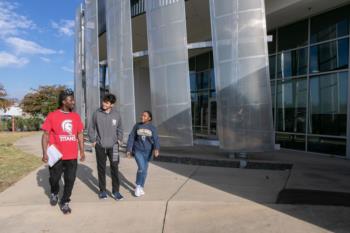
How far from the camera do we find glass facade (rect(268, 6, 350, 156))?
12492mm

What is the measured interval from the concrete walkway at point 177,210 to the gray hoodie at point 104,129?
968 mm

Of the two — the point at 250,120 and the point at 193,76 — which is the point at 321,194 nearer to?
the point at 250,120

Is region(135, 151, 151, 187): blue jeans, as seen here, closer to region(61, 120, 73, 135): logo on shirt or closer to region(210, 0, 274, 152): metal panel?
region(61, 120, 73, 135): logo on shirt

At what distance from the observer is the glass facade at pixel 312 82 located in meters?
12.5

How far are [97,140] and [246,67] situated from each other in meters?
5.35

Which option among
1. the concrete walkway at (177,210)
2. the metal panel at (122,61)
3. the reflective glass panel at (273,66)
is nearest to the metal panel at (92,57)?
the metal panel at (122,61)

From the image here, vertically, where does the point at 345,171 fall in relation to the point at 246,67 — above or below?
below

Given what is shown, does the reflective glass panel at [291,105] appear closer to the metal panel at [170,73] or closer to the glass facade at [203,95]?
the metal panel at [170,73]

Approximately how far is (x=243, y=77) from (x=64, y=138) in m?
5.94

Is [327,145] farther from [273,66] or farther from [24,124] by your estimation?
[24,124]

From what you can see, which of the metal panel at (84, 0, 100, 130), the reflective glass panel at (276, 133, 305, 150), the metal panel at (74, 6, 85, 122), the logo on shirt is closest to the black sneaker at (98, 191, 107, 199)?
the logo on shirt

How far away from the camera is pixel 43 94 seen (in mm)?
46188

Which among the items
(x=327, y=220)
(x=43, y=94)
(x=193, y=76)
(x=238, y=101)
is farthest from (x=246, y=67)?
(x=43, y=94)

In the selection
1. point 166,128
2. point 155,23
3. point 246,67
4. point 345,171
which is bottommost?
point 345,171
